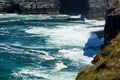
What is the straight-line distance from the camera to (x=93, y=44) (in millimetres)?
59938

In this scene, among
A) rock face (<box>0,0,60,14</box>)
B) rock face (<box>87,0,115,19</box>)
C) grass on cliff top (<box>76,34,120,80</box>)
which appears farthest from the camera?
rock face (<box>0,0,60,14</box>)

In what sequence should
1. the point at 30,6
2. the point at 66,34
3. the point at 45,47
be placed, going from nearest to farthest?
the point at 45,47 < the point at 66,34 < the point at 30,6

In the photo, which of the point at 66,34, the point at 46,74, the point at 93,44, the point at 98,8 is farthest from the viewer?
the point at 98,8

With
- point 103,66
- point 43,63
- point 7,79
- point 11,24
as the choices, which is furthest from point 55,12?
point 103,66

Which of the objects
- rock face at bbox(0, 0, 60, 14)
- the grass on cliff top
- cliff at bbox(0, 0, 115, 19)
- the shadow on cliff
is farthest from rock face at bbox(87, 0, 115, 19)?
the grass on cliff top

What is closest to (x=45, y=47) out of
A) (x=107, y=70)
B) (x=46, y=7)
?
(x=107, y=70)

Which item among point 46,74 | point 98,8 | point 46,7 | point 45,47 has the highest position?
point 46,7

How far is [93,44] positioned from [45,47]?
8108 mm

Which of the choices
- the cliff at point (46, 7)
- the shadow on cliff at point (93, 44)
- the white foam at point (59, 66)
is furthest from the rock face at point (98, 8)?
the white foam at point (59, 66)

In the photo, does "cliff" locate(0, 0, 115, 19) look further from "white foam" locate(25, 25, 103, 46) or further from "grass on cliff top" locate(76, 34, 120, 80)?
"grass on cliff top" locate(76, 34, 120, 80)

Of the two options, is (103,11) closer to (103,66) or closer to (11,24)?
(11,24)

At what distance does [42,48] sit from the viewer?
58031 millimetres

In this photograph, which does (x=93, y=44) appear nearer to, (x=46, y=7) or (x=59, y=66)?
(x=59, y=66)

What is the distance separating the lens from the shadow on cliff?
5425 cm
